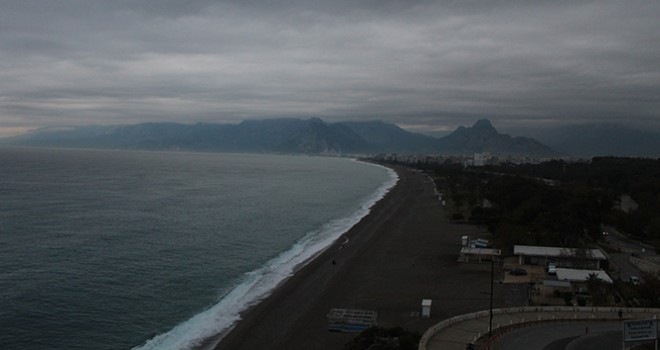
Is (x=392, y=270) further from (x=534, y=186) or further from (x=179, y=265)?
(x=534, y=186)

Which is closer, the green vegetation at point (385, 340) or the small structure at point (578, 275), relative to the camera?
the green vegetation at point (385, 340)

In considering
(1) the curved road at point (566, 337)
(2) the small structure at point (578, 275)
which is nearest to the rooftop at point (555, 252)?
(2) the small structure at point (578, 275)

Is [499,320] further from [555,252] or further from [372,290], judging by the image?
[555,252]

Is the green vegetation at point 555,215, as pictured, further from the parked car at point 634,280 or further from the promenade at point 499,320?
the promenade at point 499,320

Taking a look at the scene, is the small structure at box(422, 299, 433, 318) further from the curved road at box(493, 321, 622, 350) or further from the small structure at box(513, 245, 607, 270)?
the small structure at box(513, 245, 607, 270)

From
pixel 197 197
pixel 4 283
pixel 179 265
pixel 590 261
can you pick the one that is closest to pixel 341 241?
pixel 179 265

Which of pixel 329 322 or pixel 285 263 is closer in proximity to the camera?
pixel 329 322

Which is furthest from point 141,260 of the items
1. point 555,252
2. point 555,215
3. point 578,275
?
point 555,215
